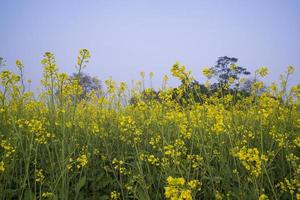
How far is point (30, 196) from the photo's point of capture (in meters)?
1.94

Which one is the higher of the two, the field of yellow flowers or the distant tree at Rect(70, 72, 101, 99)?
the distant tree at Rect(70, 72, 101, 99)

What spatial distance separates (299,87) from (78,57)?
8.68 feet

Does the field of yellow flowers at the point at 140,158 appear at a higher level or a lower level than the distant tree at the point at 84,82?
lower

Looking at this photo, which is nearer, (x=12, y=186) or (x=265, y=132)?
(x=12, y=186)

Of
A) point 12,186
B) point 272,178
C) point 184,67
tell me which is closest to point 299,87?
point 272,178

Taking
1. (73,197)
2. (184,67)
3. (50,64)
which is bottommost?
(73,197)

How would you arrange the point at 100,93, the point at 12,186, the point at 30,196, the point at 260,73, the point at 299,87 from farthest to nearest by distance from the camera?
the point at 100,93, the point at 299,87, the point at 260,73, the point at 12,186, the point at 30,196

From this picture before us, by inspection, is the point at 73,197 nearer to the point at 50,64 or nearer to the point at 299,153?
the point at 50,64

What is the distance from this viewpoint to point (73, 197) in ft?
7.31

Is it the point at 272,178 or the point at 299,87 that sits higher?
the point at 299,87

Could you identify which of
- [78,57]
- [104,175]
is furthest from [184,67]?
[104,175]

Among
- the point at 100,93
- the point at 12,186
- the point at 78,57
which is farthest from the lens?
the point at 100,93

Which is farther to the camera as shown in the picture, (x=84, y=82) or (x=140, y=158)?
(x=84, y=82)

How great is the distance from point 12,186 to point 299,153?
9.86 feet
